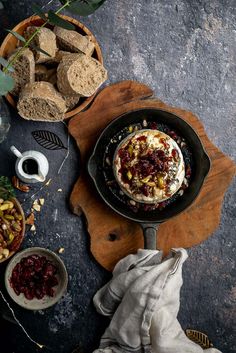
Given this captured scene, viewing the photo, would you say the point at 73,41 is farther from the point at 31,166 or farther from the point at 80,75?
the point at 31,166

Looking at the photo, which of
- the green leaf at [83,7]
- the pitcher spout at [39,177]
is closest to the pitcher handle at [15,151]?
the pitcher spout at [39,177]

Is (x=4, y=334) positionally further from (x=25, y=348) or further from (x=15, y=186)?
(x=15, y=186)

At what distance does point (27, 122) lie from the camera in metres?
3.09

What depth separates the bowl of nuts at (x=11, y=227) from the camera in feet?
9.43

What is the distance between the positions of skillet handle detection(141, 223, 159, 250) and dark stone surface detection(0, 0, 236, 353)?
0.31 metres

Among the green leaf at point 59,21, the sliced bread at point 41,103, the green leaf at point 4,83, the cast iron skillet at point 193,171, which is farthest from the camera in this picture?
the cast iron skillet at point 193,171

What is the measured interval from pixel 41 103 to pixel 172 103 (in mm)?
789

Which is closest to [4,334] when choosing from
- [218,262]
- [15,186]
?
[15,186]

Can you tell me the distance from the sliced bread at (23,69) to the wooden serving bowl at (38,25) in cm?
7

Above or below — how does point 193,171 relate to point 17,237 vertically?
below

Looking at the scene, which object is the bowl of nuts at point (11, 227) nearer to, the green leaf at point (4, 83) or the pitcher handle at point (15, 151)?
the pitcher handle at point (15, 151)

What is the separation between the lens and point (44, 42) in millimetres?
2805

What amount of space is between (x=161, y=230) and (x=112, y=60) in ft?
3.27

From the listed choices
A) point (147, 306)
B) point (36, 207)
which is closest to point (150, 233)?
point (147, 306)
